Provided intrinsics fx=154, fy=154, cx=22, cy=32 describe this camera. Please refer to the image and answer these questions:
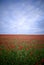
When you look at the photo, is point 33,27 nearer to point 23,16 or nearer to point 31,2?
point 23,16

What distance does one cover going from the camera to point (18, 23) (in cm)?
242

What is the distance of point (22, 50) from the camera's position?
2355mm

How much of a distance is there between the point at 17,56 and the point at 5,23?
55 centimetres

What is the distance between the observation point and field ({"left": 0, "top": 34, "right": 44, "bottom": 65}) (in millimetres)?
2291

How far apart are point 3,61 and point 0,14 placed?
0.74m

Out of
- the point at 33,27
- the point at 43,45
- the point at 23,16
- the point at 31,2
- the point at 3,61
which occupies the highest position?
the point at 31,2

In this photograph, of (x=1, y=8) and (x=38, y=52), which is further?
(x=1, y=8)

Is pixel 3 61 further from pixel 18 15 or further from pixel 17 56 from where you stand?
pixel 18 15

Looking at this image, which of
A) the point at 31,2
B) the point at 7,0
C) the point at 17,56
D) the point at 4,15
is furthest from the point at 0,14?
the point at 17,56

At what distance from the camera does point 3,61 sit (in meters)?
2.33

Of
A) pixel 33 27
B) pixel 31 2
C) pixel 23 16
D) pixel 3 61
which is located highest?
pixel 31 2

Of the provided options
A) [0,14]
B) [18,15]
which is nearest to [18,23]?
[18,15]

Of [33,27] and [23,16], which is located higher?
[23,16]

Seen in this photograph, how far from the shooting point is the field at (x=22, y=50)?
2.29 meters
